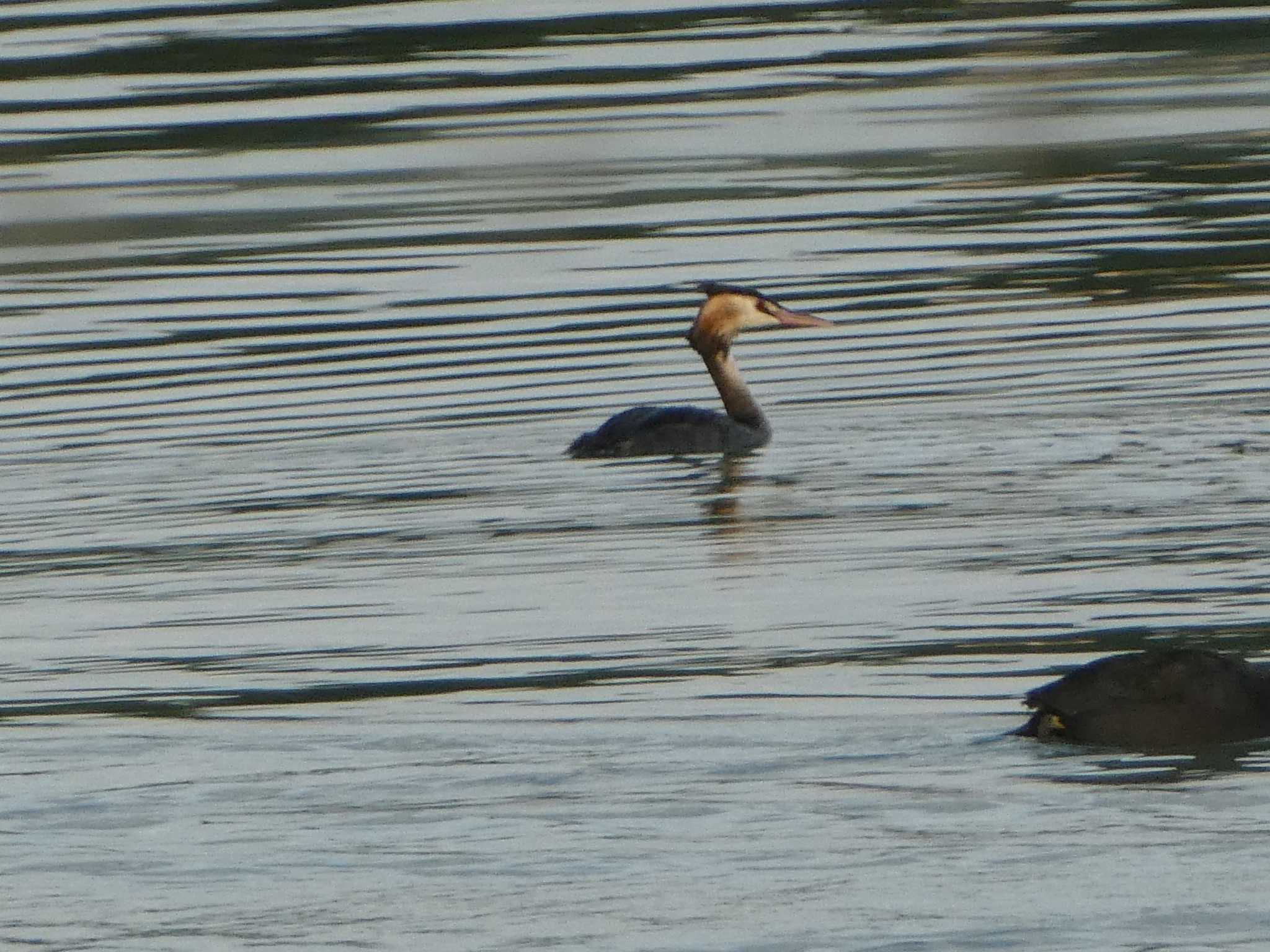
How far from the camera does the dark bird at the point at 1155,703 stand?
927 cm

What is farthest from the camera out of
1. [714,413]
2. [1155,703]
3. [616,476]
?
[714,413]

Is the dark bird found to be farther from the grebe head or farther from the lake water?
the grebe head

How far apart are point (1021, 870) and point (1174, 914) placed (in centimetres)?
49

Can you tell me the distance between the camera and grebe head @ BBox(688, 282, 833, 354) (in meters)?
17.2

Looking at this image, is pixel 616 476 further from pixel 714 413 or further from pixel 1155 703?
pixel 1155 703

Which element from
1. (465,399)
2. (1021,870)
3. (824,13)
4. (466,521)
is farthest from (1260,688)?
(824,13)

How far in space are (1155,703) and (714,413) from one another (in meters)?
6.88

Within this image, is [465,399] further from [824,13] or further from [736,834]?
[824,13]

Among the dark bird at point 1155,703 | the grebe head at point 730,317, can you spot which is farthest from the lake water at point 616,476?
the grebe head at point 730,317

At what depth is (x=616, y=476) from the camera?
15023 millimetres

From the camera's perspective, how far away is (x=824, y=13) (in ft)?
100

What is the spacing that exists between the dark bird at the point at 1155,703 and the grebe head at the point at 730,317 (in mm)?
7817

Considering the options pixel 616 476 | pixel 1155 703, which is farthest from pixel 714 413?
pixel 1155 703

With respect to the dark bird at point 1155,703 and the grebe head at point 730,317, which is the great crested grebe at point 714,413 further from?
the dark bird at point 1155,703
